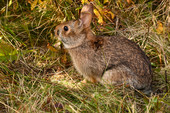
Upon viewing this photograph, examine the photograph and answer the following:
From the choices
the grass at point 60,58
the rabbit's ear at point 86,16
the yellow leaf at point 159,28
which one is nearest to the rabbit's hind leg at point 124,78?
the grass at point 60,58

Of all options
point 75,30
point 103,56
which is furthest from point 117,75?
point 75,30

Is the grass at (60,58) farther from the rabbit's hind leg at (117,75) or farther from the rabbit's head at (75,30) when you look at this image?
the rabbit's head at (75,30)

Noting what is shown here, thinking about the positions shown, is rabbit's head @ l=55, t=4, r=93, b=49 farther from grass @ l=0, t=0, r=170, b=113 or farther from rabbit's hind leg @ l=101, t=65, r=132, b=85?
rabbit's hind leg @ l=101, t=65, r=132, b=85

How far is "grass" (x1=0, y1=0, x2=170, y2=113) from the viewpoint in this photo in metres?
3.23

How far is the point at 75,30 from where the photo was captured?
398 centimetres

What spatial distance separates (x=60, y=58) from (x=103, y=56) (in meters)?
1.04

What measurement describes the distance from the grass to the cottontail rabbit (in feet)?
0.60

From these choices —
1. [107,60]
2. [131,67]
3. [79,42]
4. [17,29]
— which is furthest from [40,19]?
[131,67]

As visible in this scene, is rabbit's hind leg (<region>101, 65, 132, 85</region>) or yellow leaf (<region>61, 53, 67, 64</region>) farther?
yellow leaf (<region>61, 53, 67, 64</region>)

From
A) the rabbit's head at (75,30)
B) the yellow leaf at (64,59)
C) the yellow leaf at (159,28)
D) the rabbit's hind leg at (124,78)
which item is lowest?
the rabbit's hind leg at (124,78)

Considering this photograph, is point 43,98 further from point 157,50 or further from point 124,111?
point 157,50

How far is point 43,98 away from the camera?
3326mm

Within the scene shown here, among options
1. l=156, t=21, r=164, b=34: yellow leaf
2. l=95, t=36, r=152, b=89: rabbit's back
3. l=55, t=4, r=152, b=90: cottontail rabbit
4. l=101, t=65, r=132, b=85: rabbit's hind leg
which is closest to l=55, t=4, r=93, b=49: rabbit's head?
l=55, t=4, r=152, b=90: cottontail rabbit

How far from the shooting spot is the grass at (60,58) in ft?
10.6
